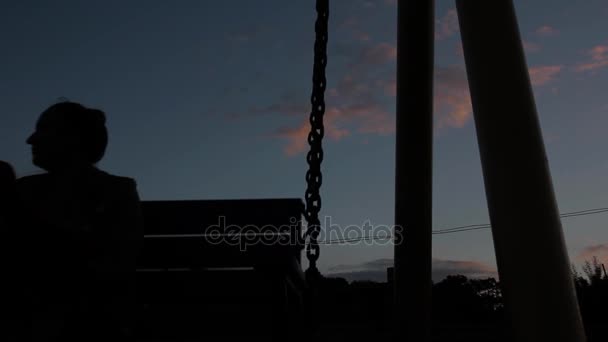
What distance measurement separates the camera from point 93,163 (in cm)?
229

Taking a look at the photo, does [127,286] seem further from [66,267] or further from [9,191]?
[9,191]

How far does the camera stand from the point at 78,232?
Result: 181 cm

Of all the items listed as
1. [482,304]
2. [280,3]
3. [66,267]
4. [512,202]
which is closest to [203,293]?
[66,267]

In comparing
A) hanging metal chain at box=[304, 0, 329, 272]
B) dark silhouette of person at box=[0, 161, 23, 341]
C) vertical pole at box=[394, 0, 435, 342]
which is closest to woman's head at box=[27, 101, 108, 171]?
dark silhouette of person at box=[0, 161, 23, 341]

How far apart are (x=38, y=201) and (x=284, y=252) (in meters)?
1.11

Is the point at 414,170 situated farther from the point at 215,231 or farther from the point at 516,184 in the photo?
the point at 215,231

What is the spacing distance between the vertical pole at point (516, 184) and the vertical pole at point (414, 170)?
0.95 m

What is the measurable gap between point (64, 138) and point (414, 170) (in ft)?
8.44

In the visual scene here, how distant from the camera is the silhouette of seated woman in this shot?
1.72 metres

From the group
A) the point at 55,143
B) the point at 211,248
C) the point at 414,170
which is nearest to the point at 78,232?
the point at 55,143

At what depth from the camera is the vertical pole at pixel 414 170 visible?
13.2 feet

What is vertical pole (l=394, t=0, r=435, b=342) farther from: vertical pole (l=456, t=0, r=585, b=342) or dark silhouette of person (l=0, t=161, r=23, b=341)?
dark silhouette of person (l=0, t=161, r=23, b=341)

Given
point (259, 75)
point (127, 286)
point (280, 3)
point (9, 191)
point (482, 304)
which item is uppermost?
point (280, 3)

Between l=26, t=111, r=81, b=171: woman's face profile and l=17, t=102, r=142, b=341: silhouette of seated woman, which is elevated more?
l=26, t=111, r=81, b=171: woman's face profile
